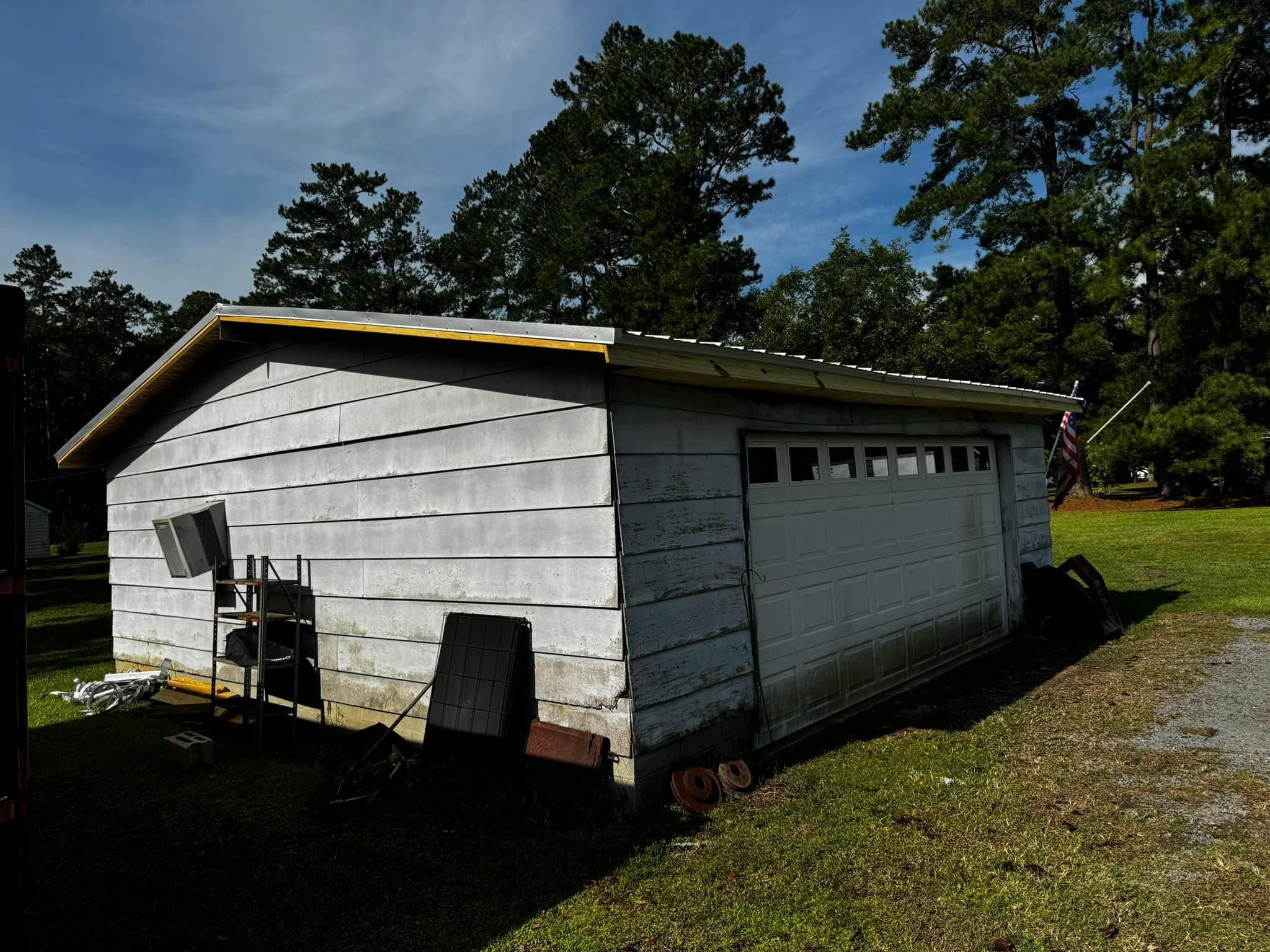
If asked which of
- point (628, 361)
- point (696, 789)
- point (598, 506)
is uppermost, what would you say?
point (628, 361)

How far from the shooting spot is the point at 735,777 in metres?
4.75

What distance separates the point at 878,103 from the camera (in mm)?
27422

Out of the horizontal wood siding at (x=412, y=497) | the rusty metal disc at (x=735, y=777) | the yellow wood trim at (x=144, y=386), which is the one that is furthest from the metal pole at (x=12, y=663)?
the yellow wood trim at (x=144, y=386)

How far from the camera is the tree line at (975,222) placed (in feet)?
Answer: 75.7

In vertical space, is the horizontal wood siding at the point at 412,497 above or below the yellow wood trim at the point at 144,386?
below

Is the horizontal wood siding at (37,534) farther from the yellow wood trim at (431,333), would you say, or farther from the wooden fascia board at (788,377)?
the wooden fascia board at (788,377)

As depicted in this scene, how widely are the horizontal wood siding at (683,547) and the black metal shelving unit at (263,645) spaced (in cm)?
304

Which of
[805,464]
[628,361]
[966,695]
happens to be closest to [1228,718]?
[966,695]

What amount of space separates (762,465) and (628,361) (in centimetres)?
189

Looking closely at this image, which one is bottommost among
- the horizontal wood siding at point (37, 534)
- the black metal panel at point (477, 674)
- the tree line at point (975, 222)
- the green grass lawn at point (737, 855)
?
the green grass lawn at point (737, 855)

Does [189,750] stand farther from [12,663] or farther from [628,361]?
[628,361]

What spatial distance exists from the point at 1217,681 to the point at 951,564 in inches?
89.6

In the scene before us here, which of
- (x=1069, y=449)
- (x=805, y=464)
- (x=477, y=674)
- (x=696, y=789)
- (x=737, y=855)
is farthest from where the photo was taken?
(x=1069, y=449)

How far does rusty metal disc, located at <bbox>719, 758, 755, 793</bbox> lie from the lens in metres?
4.70
